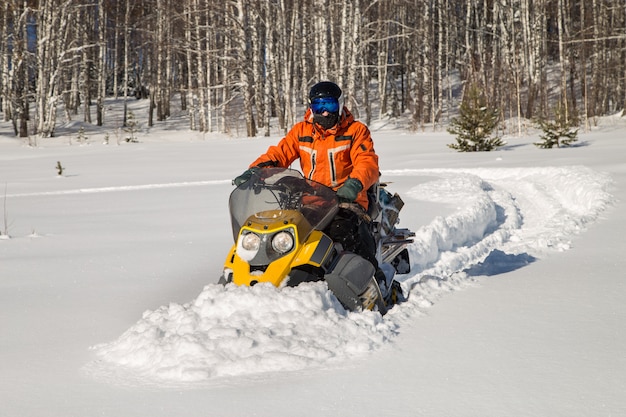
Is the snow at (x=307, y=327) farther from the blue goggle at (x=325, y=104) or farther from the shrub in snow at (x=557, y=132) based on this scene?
the shrub in snow at (x=557, y=132)

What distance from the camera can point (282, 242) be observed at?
160 inches

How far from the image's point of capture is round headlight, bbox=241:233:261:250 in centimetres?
409

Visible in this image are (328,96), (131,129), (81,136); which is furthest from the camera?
(131,129)

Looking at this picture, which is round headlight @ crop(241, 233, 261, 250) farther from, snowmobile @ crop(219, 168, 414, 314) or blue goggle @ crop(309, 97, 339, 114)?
blue goggle @ crop(309, 97, 339, 114)

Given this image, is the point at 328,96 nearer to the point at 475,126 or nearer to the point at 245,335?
the point at 245,335

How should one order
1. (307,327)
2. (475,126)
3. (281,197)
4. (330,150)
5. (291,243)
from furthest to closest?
(475,126) → (330,150) → (281,197) → (291,243) → (307,327)

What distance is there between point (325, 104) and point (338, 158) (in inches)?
16.9

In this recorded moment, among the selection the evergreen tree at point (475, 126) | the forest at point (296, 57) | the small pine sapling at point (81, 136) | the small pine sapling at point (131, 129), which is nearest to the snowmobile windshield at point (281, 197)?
the evergreen tree at point (475, 126)

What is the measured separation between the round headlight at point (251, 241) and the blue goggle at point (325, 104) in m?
1.17

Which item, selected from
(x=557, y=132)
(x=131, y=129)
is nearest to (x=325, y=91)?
(x=557, y=132)

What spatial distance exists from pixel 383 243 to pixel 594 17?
32350 mm

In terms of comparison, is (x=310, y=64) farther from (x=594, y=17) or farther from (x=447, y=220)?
(x=447, y=220)

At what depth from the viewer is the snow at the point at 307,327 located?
305cm

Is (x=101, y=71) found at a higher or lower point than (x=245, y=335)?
higher
